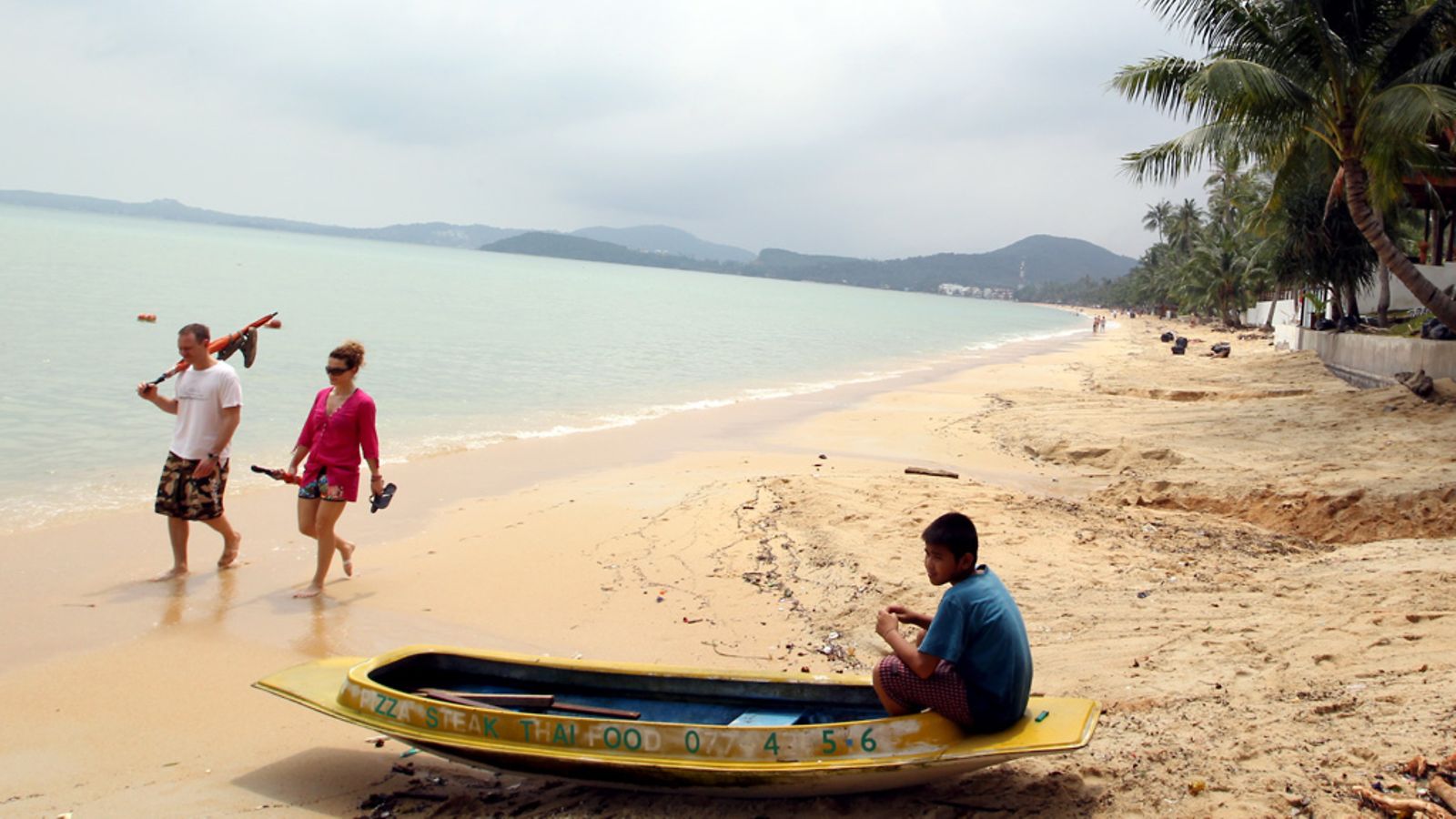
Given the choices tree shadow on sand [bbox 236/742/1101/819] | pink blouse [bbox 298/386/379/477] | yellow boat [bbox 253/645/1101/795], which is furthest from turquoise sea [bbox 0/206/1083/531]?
yellow boat [bbox 253/645/1101/795]

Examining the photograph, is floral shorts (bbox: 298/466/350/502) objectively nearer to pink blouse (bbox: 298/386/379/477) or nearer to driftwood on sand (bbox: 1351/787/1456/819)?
pink blouse (bbox: 298/386/379/477)

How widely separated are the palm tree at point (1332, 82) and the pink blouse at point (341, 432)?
12.1m

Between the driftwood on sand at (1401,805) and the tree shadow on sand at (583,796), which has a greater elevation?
the driftwood on sand at (1401,805)

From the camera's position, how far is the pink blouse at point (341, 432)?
655 cm

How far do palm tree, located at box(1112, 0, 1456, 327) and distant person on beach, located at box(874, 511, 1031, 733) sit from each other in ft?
40.1

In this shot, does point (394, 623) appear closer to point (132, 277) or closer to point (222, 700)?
point (222, 700)

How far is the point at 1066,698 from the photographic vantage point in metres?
4.05

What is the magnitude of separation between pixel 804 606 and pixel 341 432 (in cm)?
333

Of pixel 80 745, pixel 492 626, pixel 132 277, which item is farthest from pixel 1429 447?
pixel 132 277

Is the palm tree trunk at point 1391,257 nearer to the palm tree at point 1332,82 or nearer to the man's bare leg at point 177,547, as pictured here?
the palm tree at point 1332,82

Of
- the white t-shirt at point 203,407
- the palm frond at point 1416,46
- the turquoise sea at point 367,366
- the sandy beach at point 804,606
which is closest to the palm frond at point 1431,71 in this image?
A: the palm frond at point 1416,46

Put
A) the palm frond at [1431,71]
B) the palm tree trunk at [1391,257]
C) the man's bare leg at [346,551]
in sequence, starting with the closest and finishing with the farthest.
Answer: the man's bare leg at [346,551] → the palm frond at [1431,71] → the palm tree trunk at [1391,257]

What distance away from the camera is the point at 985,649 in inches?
145

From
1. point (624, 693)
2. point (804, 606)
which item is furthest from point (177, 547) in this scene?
point (804, 606)
